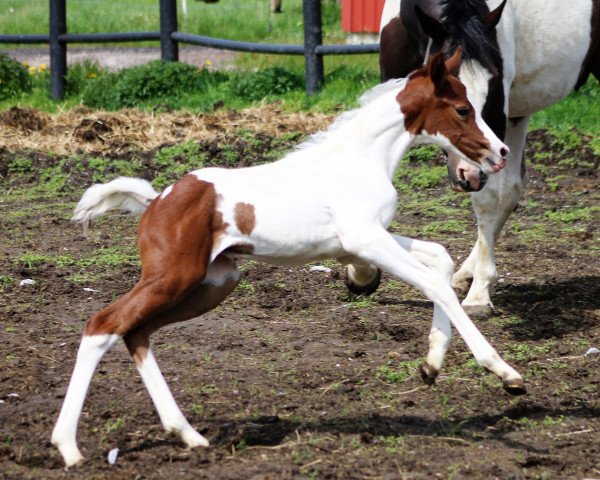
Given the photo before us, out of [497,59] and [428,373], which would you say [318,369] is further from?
[497,59]

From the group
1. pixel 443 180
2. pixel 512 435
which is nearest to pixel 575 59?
pixel 443 180

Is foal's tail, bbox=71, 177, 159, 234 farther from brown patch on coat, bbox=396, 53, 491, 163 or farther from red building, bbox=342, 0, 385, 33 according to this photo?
red building, bbox=342, 0, 385, 33

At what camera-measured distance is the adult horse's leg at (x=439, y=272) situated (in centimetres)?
439

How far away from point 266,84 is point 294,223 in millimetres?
7617

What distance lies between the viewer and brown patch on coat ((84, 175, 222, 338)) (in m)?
4.06

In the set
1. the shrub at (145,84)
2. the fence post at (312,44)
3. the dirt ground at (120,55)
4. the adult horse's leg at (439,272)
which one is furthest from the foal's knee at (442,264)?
the dirt ground at (120,55)

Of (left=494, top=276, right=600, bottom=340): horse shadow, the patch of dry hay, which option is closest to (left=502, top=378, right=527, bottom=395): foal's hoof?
(left=494, top=276, right=600, bottom=340): horse shadow

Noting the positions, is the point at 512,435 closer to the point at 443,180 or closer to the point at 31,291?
the point at 31,291

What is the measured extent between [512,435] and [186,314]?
4.40 ft

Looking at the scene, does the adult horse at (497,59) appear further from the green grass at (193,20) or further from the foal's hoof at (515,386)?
the green grass at (193,20)

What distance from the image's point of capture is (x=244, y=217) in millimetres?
4203

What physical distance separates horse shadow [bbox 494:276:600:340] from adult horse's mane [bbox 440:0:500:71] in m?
1.41

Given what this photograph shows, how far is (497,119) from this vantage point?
5898 millimetres

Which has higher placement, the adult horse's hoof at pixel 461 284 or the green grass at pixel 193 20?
the adult horse's hoof at pixel 461 284
